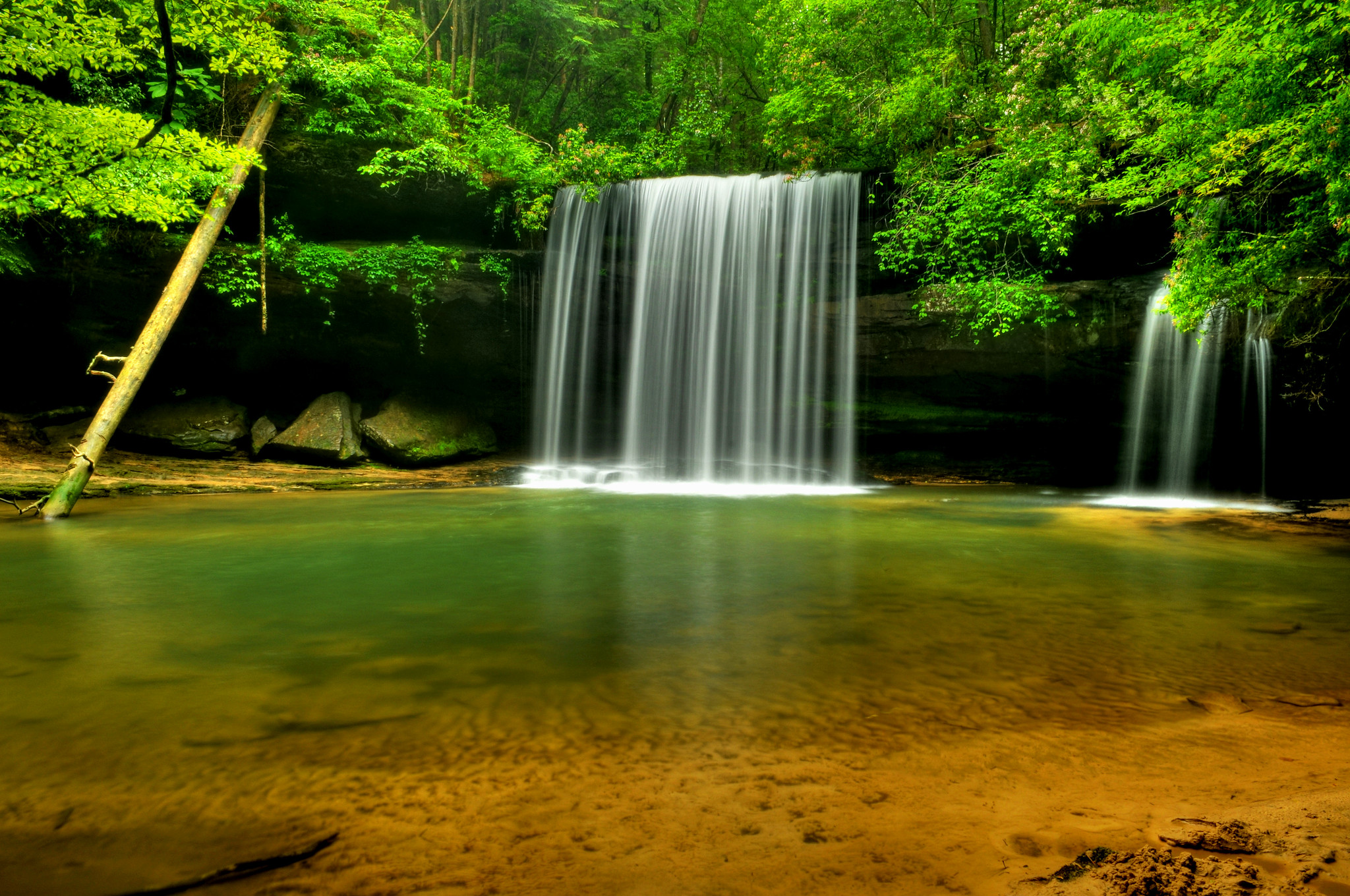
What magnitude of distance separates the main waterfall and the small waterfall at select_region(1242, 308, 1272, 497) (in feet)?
20.9

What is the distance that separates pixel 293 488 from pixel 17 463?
400 centimetres

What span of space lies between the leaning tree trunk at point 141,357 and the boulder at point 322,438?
3.67 metres

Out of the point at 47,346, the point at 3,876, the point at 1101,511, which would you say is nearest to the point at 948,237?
the point at 1101,511

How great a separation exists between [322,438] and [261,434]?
53.8 inches

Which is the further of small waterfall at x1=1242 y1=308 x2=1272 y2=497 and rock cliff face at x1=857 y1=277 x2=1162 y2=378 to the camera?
rock cliff face at x1=857 y1=277 x2=1162 y2=378

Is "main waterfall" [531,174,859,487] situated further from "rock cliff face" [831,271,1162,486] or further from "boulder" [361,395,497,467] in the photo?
"boulder" [361,395,497,467]

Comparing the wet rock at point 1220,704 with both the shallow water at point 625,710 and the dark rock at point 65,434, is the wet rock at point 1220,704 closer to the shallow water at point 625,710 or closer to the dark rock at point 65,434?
the shallow water at point 625,710

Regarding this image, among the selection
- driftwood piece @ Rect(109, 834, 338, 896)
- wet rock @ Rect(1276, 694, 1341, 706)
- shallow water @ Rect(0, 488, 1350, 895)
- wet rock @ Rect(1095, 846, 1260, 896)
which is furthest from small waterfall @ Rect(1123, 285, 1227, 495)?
driftwood piece @ Rect(109, 834, 338, 896)

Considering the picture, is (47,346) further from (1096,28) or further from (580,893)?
(1096,28)

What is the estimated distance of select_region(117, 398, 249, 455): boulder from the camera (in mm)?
13977

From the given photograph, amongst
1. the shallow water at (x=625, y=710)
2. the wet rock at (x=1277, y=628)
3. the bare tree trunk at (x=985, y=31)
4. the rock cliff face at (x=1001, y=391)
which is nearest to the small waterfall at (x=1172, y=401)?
the rock cliff face at (x=1001, y=391)

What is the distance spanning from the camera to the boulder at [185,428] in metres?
14.0

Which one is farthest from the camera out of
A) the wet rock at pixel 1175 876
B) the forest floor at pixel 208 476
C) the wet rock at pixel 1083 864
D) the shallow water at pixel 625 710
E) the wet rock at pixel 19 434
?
the wet rock at pixel 19 434

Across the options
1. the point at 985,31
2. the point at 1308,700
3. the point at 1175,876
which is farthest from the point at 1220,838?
the point at 985,31
